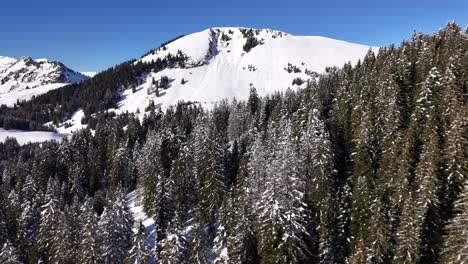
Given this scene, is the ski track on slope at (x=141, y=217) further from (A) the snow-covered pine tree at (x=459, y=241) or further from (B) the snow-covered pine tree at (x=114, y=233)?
(A) the snow-covered pine tree at (x=459, y=241)

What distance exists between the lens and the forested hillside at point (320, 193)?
4631 centimetres

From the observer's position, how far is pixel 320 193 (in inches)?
2263

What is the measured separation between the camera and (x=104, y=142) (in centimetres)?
11819

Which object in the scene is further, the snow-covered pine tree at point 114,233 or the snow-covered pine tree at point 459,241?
the snow-covered pine tree at point 114,233

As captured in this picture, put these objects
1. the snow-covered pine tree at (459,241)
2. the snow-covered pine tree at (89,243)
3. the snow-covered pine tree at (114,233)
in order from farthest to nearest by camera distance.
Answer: the snow-covered pine tree at (114,233)
the snow-covered pine tree at (89,243)
the snow-covered pine tree at (459,241)

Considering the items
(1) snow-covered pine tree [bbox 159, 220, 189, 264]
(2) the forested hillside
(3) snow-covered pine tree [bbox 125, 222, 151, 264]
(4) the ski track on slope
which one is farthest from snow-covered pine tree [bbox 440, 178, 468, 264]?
(4) the ski track on slope

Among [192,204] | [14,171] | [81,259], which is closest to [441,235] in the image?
[192,204]

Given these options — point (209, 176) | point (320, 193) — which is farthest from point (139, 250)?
point (320, 193)

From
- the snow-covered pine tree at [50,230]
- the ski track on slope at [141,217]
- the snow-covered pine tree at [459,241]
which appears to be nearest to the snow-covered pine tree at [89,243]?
the snow-covered pine tree at [50,230]

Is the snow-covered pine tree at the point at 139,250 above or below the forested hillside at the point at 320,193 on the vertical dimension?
below

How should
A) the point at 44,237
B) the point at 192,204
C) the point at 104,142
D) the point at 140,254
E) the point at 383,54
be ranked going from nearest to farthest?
the point at 140,254 < the point at 44,237 < the point at 192,204 < the point at 383,54 < the point at 104,142

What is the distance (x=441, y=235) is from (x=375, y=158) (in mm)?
18781

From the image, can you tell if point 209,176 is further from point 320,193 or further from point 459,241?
point 459,241

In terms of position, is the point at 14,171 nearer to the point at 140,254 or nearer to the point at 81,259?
the point at 81,259
